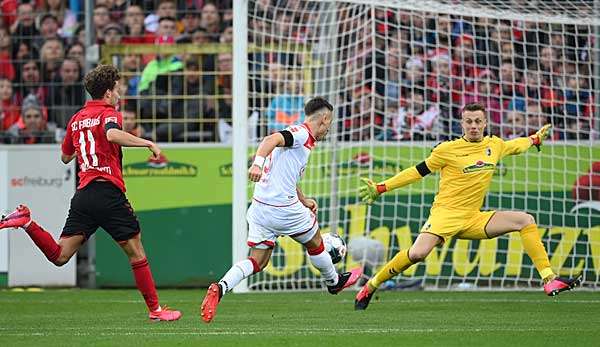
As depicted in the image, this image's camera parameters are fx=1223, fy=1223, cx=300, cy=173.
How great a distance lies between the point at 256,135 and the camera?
15.8 m

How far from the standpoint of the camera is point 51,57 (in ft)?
55.3

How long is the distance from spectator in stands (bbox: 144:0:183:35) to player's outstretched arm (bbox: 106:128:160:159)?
302 inches

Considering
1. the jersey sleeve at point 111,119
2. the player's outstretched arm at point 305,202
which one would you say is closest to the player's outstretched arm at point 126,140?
the jersey sleeve at point 111,119

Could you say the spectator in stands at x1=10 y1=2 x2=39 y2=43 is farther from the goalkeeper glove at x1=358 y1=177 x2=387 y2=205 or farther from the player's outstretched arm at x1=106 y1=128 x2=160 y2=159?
the player's outstretched arm at x1=106 y1=128 x2=160 y2=159

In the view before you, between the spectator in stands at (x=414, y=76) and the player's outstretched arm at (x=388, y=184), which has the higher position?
the spectator in stands at (x=414, y=76)

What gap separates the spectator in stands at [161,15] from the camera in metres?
16.9

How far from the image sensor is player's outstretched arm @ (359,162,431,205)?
11.4 meters

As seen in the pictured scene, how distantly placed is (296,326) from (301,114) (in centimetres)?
635

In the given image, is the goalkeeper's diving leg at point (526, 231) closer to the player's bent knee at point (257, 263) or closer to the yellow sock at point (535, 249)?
the yellow sock at point (535, 249)

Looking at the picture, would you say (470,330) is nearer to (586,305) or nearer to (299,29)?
(586,305)

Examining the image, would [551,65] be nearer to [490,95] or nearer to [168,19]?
[490,95]

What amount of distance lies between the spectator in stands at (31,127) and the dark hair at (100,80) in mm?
6924

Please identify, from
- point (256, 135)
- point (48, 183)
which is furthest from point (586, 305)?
point (48, 183)

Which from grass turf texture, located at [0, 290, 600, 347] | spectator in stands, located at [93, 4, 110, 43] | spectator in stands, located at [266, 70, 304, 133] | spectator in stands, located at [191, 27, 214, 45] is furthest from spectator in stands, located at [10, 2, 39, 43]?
grass turf texture, located at [0, 290, 600, 347]
